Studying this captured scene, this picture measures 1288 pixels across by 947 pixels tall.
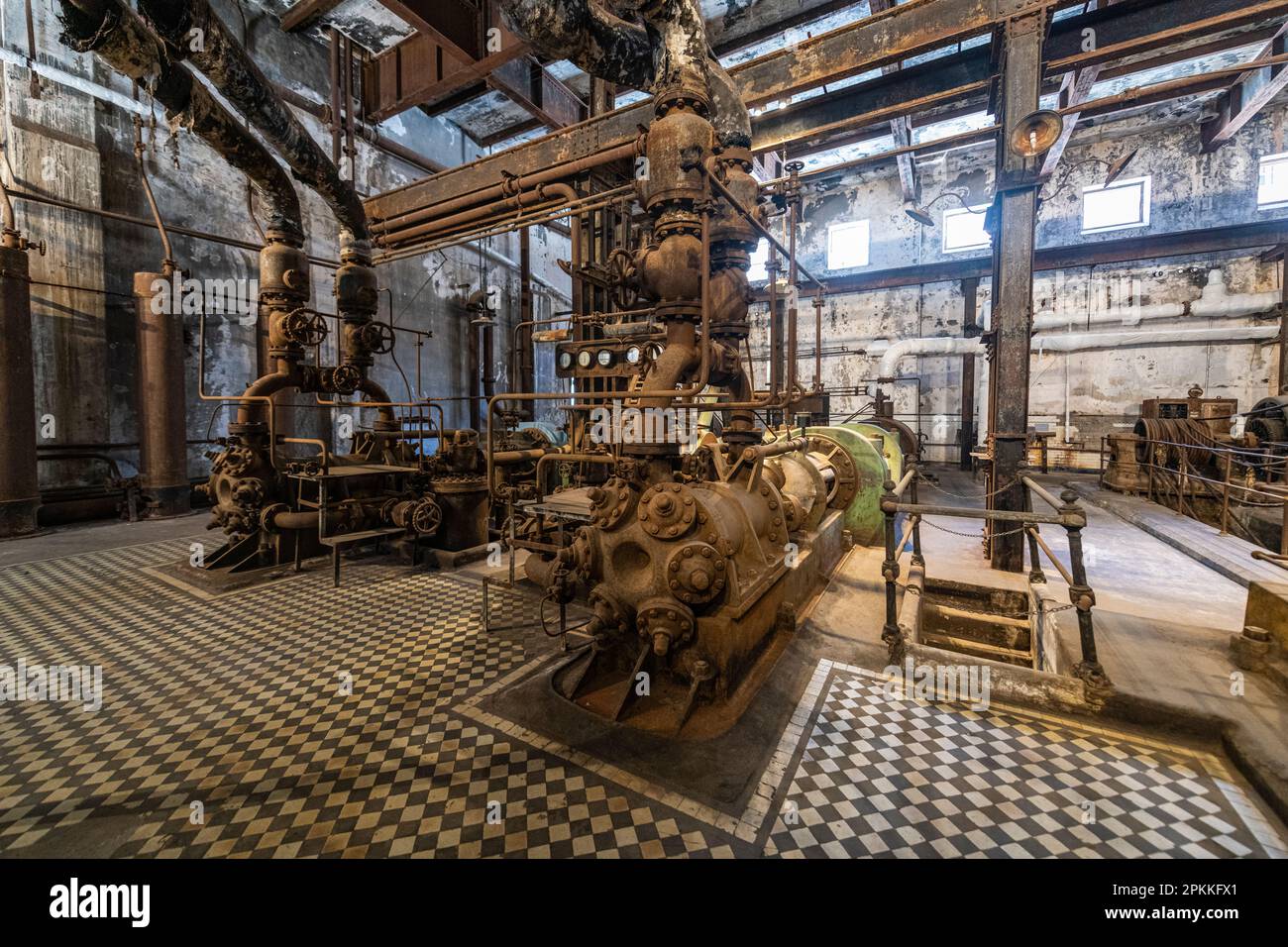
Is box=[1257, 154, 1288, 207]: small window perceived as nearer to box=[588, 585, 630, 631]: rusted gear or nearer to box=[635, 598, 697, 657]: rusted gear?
box=[635, 598, 697, 657]: rusted gear

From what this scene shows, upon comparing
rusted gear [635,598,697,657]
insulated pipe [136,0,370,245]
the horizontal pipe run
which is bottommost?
rusted gear [635,598,697,657]

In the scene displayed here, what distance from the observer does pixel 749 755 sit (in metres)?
2.52

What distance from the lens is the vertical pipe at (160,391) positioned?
24.9 feet

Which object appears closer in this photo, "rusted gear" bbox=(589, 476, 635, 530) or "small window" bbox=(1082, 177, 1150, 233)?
"rusted gear" bbox=(589, 476, 635, 530)

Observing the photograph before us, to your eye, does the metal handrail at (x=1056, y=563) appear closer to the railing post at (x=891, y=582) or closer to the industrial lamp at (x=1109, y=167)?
the railing post at (x=891, y=582)

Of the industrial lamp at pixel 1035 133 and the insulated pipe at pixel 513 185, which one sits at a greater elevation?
the insulated pipe at pixel 513 185

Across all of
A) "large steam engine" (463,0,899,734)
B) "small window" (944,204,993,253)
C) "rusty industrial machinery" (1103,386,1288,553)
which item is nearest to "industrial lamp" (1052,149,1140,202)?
"small window" (944,204,993,253)

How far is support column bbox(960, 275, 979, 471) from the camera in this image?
1409 cm

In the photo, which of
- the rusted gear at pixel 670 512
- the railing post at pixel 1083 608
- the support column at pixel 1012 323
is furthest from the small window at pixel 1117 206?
the rusted gear at pixel 670 512

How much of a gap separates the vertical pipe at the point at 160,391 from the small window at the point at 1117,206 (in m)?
19.1

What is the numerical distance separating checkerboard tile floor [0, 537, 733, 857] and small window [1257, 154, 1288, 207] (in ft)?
59.3

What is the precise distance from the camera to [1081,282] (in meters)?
13.2

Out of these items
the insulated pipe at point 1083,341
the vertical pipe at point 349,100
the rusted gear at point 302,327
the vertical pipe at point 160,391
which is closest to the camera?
the rusted gear at point 302,327

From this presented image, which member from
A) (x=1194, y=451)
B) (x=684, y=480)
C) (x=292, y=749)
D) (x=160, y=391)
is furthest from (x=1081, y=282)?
(x=160, y=391)
